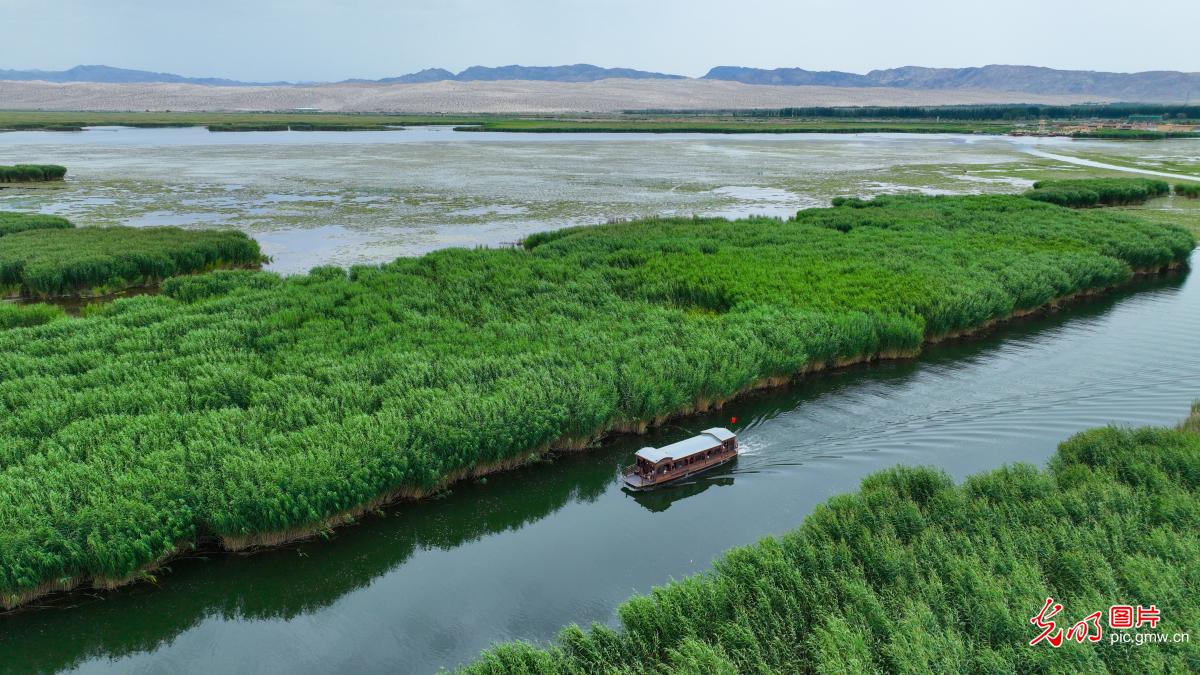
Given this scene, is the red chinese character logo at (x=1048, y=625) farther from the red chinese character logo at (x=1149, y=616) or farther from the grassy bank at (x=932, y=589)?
the red chinese character logo at (x=1149, y=616)

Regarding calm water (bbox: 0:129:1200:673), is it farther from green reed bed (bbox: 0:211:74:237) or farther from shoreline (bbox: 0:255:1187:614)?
green reed bed (bbox: 0:211:74:237)

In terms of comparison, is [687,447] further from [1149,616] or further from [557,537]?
[1149,616]

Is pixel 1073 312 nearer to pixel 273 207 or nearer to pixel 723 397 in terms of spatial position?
pixel 723 397

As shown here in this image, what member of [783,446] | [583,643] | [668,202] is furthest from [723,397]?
[668,202]

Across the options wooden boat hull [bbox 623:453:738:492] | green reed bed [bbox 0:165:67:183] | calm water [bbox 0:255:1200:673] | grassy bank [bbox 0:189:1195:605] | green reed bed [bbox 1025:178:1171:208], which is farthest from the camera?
green reed bed [bbox 0:165:67:183]

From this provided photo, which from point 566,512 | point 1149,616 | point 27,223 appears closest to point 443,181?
point 27,223

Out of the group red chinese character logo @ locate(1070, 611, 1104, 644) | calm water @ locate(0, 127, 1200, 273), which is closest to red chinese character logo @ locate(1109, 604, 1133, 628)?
red chinese character logo @ locate(1070, 611, 1104, 644)
